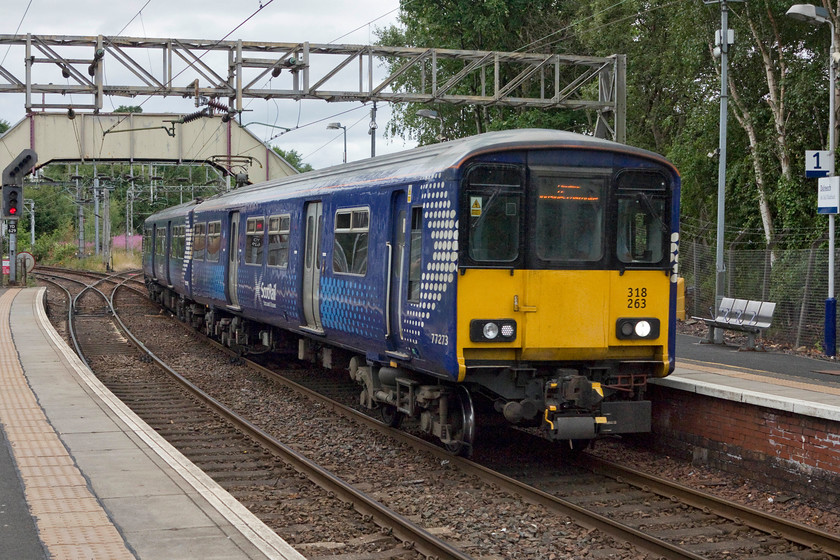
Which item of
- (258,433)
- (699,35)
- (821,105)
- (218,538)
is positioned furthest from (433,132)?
(218,538)

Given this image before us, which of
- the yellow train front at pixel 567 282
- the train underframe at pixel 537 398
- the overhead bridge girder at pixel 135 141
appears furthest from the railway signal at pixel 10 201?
the yellow train front at pixel 567 282

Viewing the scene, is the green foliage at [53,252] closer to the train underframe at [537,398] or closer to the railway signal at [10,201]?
the railway signal at [10,201]

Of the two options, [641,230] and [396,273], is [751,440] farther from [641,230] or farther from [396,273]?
[396,273]

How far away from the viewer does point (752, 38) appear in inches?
990

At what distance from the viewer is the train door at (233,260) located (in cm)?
1736

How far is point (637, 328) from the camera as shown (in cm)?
927

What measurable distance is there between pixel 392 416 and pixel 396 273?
6.71 feet

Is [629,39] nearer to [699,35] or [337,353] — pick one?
[699,35]

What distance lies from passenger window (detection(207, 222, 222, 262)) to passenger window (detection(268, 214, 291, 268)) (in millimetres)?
3896

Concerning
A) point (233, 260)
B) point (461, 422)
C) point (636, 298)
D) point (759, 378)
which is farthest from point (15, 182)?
point (636, 298)

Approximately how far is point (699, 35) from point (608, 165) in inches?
754

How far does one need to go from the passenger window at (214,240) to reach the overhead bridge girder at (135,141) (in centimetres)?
1534

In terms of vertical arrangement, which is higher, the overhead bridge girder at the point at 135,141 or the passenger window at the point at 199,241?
the overhead bridge girder at the point at 135,141

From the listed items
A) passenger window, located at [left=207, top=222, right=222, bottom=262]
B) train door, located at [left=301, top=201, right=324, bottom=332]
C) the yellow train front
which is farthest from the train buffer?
Answer: passenger window, located at [left=207, top=222, right=222, bottom=262]
